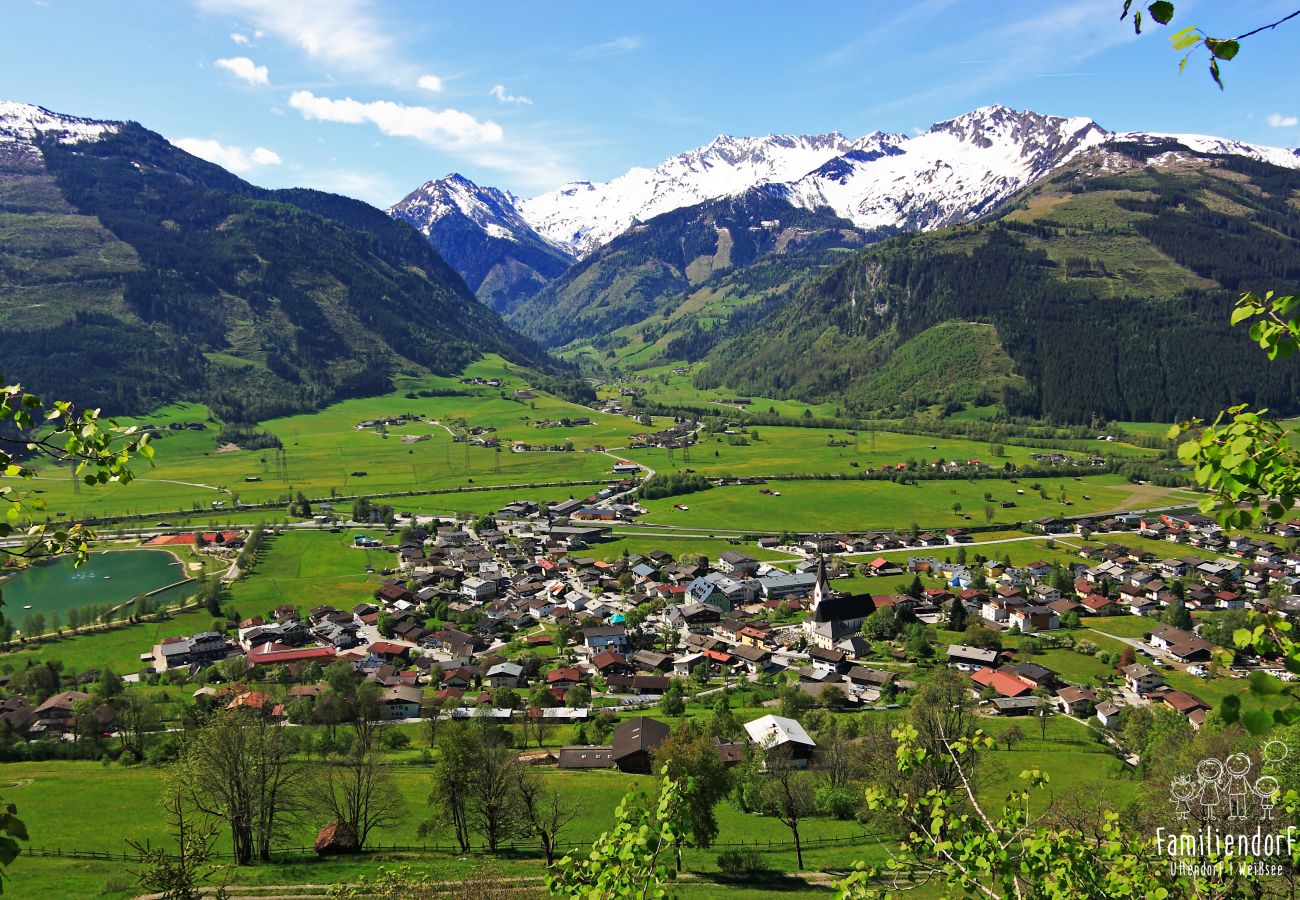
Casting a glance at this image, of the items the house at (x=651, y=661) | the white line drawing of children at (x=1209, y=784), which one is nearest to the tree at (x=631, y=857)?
the white line drawing of children at (x=1209, y=784)

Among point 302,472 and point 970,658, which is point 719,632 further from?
point 302,472

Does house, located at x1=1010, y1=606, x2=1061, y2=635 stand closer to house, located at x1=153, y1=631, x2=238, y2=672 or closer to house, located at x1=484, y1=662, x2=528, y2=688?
house, located at x1=484, y1=662, x2=528, y2=688

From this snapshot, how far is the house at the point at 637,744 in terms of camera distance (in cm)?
4997

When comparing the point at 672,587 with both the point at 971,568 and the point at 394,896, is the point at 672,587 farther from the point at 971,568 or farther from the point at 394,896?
the point at 394,896

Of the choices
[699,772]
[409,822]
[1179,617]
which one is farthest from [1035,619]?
[409,822]

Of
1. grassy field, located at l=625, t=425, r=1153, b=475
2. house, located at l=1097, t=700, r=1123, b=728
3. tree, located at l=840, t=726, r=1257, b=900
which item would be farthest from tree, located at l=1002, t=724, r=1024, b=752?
grassy field, located at l=625, t=425, r=1153, b=475

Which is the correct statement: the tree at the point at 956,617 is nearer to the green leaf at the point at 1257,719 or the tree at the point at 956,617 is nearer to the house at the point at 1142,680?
the house at the point at 1142,680

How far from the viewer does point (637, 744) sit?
50.5 metres

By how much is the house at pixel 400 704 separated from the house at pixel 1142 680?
58.2 m

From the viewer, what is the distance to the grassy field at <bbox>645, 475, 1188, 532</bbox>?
125 metres

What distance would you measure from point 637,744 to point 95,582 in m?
83.6

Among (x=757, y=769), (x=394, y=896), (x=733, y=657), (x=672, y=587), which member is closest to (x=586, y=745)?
(x=757, y=769)

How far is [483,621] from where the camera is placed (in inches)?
3354

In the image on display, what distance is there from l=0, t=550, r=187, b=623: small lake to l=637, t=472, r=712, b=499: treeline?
74967 millimetres
